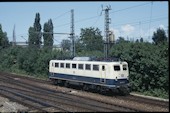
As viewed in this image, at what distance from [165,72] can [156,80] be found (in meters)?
1.51

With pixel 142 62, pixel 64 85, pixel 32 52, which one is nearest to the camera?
pixel 142 62

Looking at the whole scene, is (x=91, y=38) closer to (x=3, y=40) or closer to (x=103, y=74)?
(x=3, y=40)

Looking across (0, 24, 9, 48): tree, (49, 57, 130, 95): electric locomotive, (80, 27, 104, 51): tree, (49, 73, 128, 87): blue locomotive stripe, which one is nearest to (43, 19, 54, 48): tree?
(80, 27, 104, 51): tree

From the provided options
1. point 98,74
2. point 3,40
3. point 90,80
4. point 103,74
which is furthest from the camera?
point 3,40

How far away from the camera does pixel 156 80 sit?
25.1 meters

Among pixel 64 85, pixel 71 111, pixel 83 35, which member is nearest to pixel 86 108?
pixel 71 111

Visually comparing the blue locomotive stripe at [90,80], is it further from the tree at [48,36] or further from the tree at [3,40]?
the tree at [3,40]

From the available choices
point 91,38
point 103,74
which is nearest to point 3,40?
point 91,38

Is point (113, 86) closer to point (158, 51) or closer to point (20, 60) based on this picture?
point (158, 51)

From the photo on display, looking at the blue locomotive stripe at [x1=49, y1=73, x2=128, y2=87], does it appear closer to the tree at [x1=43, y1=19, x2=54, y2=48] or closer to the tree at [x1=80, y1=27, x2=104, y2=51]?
the tree at [x1=80, y1=27, x2=104, y2=51]

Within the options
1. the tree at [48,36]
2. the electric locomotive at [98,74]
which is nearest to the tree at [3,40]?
the tree at [48,36]

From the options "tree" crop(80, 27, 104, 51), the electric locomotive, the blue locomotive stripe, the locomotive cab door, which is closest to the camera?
the blue locomotive stripe

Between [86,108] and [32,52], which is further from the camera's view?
[32,52]

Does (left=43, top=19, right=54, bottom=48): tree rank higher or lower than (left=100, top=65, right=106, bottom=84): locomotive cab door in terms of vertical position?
higher
